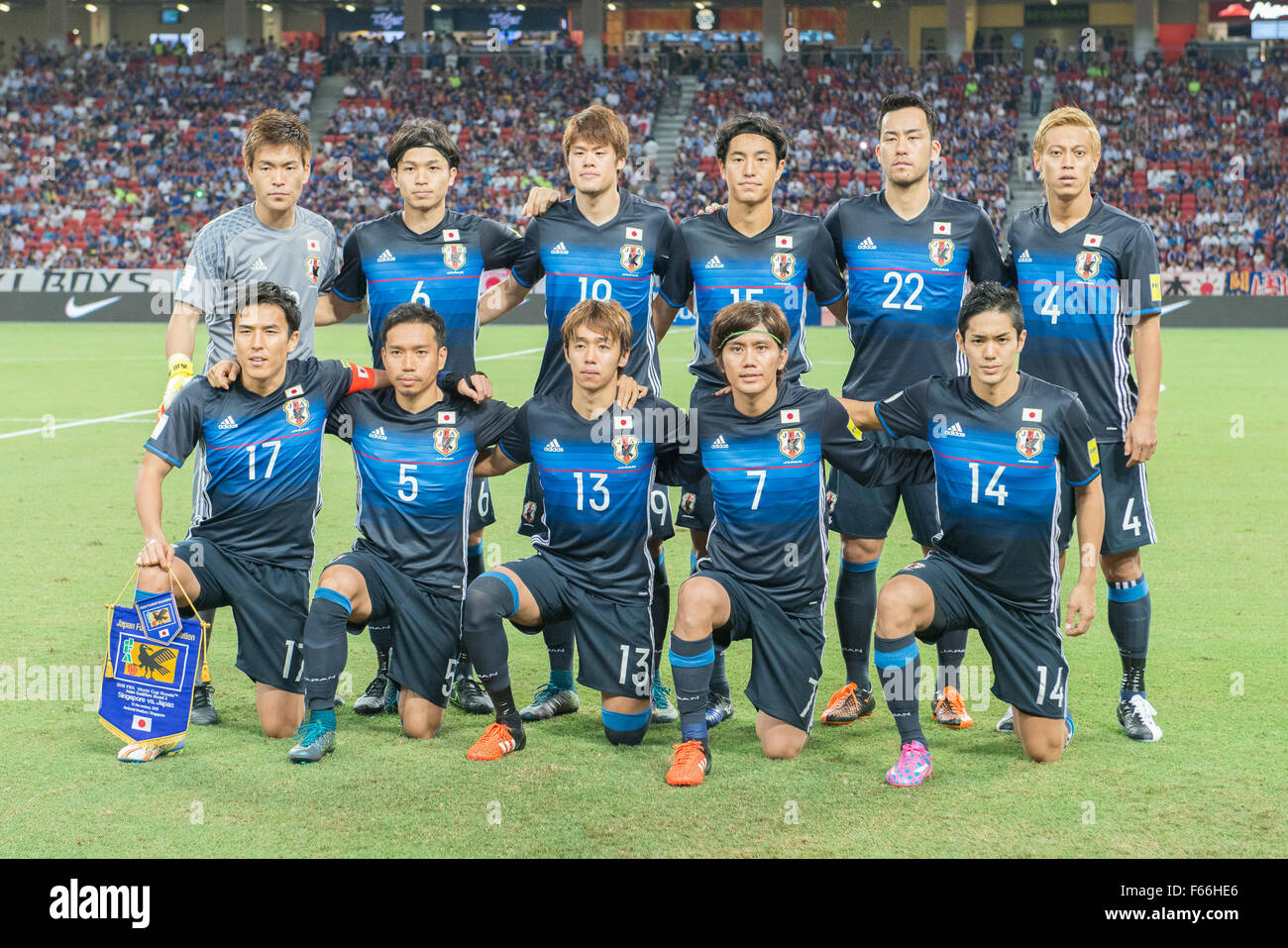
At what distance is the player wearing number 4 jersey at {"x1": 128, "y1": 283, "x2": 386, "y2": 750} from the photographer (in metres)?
4.97

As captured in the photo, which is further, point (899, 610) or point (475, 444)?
point (475, 444)

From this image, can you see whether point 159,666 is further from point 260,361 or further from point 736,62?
point 736,62

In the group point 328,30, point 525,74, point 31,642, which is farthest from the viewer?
point 328,30

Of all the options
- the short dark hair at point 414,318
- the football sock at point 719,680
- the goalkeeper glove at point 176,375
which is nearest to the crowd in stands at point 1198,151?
the football sock at point 719,680

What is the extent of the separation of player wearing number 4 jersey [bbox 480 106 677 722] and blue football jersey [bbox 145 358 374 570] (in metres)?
0.89

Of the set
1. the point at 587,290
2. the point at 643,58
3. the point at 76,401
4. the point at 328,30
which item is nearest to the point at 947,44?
the point at 643,58

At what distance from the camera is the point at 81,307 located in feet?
90.7

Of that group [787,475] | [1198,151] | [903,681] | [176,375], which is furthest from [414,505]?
[1198,151]

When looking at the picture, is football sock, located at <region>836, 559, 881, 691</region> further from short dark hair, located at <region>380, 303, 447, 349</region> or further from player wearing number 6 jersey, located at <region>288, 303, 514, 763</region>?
short dark hair, located at <region>380, 303, 447, 349</region>

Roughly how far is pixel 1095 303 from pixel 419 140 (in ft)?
9.03

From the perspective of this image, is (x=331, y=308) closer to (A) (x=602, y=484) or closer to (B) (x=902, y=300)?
(A) (x=602, y=484)

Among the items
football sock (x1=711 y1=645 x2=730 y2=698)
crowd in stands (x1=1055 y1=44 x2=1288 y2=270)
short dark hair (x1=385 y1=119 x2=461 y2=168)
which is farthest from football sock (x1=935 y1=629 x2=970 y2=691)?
crowd in stands (x1=1055 y1=44 x2=1288 y2=270)

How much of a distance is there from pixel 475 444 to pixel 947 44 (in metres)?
39.5

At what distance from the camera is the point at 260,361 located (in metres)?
4.99
